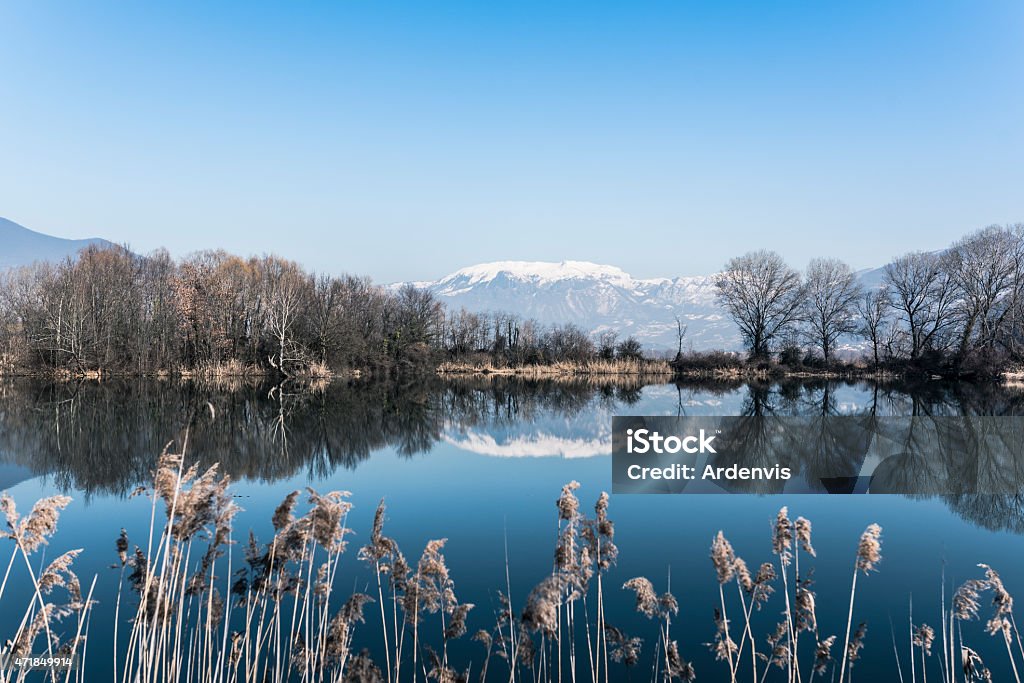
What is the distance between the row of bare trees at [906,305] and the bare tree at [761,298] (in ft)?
0.26

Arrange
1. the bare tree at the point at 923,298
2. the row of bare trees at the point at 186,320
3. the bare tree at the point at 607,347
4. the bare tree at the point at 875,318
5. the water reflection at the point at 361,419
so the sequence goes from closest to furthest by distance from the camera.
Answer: the water reflection at the point at 361,419, the row of bare trees at the point at 186,320, the bare tree at the point at 923,298, the bare tree at the point at 875,318, the bare tree at the point at 607,347

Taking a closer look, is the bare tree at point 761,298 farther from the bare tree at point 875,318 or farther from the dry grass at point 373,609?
the dry grass at point 373,609

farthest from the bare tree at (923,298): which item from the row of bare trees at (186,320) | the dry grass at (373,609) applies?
the dry grass at (373,609)

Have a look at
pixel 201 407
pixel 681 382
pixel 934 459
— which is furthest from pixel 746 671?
pixel 681 382

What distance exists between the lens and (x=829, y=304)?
172ft

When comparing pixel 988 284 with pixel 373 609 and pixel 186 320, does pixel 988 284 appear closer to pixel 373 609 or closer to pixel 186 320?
pixel 373 609

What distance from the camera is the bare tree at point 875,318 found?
49.8m

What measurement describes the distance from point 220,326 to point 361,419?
87.1ft

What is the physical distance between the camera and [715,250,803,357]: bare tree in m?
51.6

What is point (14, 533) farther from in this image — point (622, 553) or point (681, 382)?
point (681, 382)

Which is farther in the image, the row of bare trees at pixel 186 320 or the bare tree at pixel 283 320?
the bare tree at pixel 283 320

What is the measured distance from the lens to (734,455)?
56.0 feet

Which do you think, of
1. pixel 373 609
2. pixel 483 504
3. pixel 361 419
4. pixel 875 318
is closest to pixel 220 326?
pixel 361 419

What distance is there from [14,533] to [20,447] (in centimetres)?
1549
